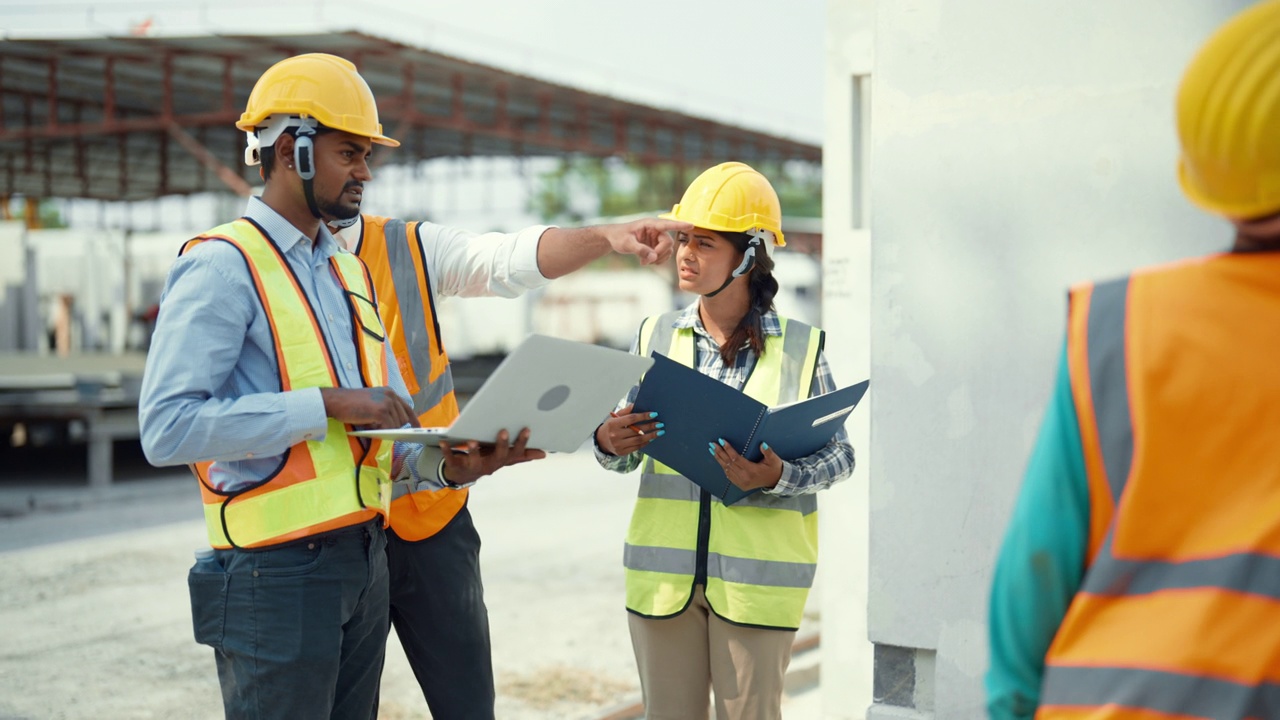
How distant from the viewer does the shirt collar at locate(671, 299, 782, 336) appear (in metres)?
3.42

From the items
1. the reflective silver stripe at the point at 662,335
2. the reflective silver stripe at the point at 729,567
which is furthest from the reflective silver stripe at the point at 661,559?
the reflective silver stripe at the point at 662,335

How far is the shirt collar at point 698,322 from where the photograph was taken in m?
3.42

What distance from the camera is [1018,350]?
2.79m

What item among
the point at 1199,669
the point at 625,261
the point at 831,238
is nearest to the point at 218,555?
the point at 1199,669

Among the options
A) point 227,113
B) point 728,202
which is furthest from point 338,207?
point 227,113

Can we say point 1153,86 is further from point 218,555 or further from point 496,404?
point 218,555

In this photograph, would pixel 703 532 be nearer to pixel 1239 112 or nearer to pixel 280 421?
pixel 280 421

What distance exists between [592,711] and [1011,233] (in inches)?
129

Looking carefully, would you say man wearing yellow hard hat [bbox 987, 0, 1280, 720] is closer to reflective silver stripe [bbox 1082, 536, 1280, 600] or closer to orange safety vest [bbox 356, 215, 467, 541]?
reflective silver stripe [bbox 1082, 536, 1280, 600]

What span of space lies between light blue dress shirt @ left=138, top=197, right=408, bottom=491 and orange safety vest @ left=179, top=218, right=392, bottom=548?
0.08ft

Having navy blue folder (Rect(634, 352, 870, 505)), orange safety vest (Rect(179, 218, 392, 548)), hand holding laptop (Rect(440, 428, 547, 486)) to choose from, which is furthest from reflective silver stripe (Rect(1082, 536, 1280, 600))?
orange safety vest (Rect(179, 218, 392, 548))

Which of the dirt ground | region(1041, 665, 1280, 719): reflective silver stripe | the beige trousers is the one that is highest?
region(1041, 665, 1280, 719): reflective silver stripe

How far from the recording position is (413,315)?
338 cm

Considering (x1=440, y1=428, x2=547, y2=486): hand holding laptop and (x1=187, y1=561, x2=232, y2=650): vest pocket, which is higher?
(x1=440, y1=428, x2=547, y2=486): hand holding laptop
